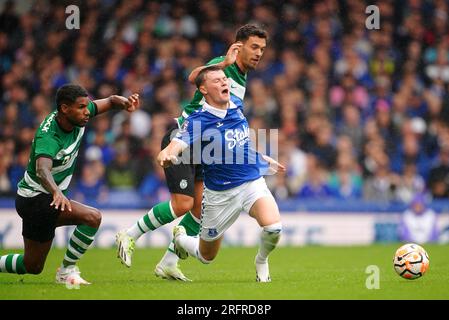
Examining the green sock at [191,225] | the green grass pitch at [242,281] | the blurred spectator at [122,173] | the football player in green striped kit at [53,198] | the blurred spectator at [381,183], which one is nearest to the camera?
the green grass pitch at [242,281]

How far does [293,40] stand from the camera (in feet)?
65.3

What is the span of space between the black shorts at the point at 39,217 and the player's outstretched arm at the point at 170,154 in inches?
53.6

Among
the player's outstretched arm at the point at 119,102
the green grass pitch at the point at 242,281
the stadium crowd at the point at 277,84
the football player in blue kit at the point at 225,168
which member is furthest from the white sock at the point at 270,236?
the stadium crowd at the point at 277,84

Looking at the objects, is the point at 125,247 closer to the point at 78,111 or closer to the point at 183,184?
the point at 183,184

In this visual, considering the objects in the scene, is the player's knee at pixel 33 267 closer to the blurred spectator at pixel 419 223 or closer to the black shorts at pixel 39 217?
the black shorts at pixel 39 217

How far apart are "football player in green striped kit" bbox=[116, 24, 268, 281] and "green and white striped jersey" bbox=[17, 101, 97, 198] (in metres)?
1.01

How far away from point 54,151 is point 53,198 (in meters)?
0.44

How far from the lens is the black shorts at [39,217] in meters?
8.63

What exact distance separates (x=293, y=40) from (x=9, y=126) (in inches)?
266

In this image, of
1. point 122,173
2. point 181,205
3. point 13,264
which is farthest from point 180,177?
point 122,173

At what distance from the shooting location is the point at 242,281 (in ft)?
30.0
